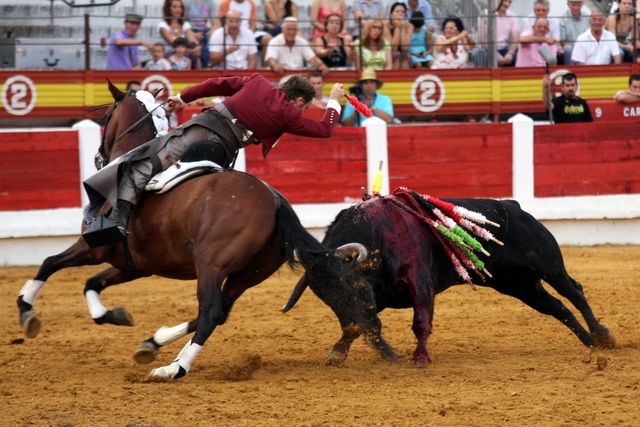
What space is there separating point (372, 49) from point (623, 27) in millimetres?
3293

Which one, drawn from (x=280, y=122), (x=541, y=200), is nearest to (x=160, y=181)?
(x=280, y=122)

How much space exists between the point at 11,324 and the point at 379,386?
10.8ft

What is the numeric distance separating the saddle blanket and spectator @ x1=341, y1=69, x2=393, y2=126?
5.21 metres

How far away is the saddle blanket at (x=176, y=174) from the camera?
199 inches

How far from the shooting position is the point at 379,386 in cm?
470

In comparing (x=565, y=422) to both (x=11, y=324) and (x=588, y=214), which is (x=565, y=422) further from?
(x=588, y=214)

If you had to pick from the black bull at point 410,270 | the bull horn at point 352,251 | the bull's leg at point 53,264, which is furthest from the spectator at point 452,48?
the bull's leg at point 53,264

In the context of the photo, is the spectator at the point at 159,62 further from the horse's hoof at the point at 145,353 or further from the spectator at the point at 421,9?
the horse's hoof at the point at 145,353

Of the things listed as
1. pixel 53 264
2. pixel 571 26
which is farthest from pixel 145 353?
pixel 571 26

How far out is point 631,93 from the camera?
11.1 m

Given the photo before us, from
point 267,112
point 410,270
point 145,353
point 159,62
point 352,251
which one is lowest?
point 145,353

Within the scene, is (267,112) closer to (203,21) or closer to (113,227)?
(113,227)

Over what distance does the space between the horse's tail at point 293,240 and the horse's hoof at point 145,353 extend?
0.83 meters

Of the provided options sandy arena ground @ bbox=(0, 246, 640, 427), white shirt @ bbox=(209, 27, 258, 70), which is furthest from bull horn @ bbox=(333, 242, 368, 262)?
white shirt @ bbox=(209, 27, 258, 70)
